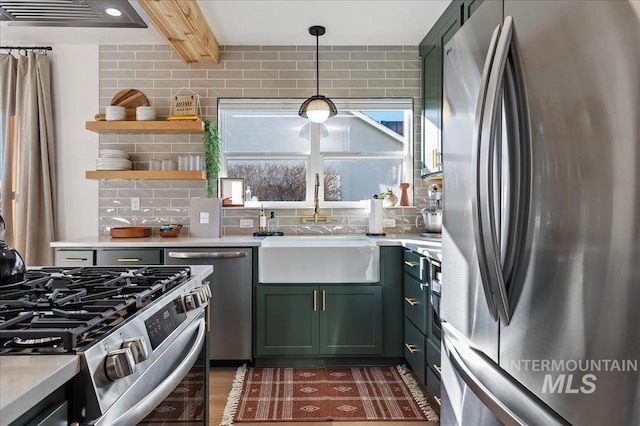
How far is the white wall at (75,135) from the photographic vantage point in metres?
3.37

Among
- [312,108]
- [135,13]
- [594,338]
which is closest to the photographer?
[594,338]

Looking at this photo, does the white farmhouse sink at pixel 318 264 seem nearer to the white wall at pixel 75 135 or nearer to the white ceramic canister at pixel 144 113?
the white ceramic canister at pixel 144 113

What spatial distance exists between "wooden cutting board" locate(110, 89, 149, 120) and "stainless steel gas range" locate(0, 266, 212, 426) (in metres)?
2.24

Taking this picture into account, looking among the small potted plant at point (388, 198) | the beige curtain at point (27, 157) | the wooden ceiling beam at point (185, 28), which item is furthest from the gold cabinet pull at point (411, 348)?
the beige curtain at point (27, 157)

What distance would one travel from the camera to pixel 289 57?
342 cm

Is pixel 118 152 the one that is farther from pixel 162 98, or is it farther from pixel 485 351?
pixel 485 351

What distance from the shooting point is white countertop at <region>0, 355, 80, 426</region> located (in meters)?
0.51

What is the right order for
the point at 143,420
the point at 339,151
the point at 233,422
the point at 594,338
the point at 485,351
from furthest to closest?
the point at 339,151, the point at 233,422, the point at 485,351, the point at 143,420, the point at 594,338

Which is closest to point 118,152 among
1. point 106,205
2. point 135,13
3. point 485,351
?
point 106,205

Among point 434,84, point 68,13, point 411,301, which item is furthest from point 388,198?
point 68,13

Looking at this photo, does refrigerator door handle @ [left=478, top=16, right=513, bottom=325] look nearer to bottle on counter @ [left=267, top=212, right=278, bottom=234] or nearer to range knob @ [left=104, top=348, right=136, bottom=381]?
range knob @ [left=104, top=348, right=136, bottom=381]

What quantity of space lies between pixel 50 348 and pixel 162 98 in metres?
3.10

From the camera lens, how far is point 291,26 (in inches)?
121

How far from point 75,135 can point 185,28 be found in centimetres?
149
